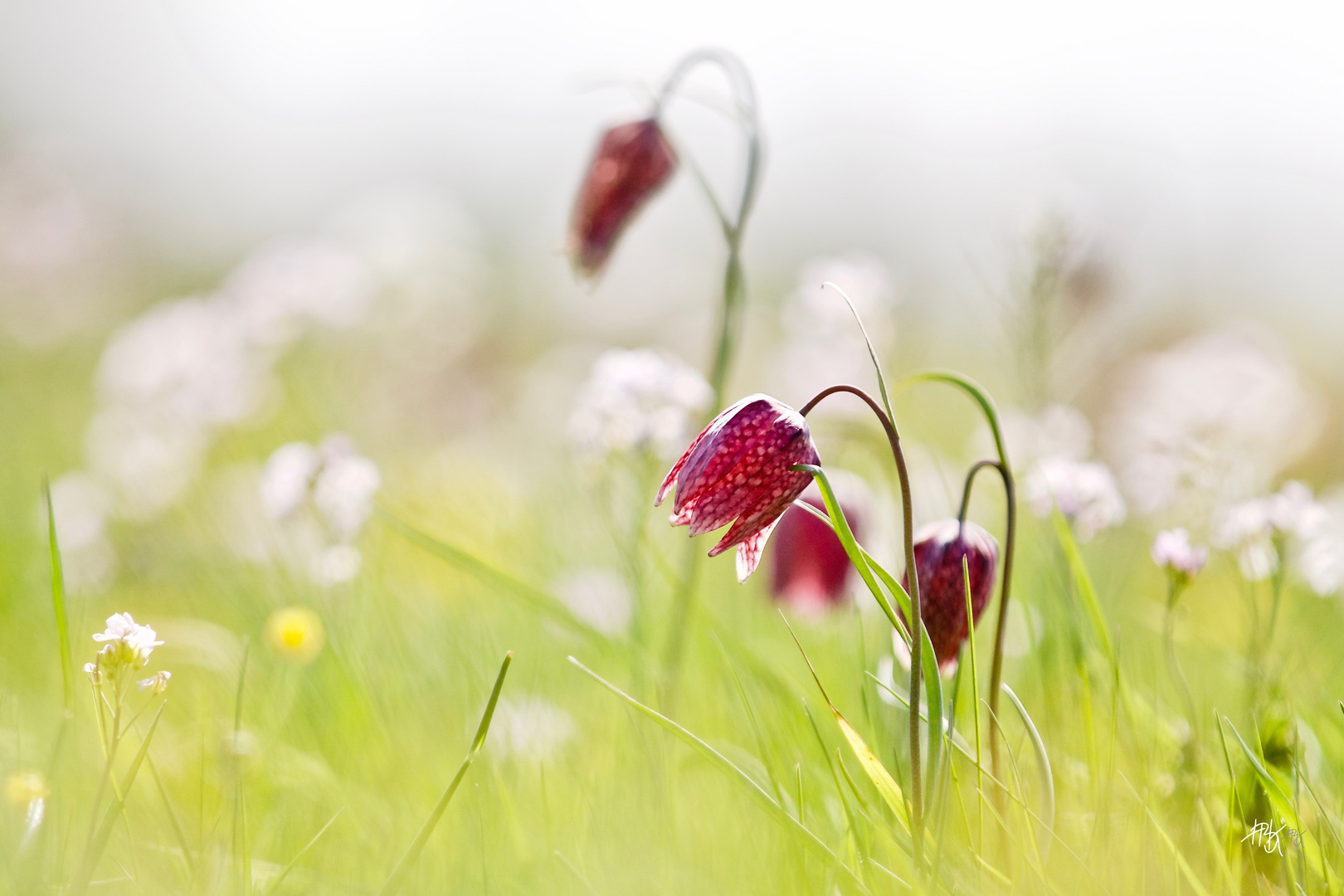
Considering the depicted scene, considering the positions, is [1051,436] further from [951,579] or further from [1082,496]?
[951,579]

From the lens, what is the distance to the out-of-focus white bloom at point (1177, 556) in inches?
45.1

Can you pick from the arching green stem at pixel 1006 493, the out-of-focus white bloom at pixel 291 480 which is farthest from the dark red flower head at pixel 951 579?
the out-of-focus white bloom at pixel 291 480

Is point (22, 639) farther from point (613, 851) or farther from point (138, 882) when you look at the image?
point (613, 851)

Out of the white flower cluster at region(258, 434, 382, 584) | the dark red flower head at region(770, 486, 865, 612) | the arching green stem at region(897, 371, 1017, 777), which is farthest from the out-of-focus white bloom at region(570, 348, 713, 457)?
the arching green stem at region(897, 371, 1017, 777)

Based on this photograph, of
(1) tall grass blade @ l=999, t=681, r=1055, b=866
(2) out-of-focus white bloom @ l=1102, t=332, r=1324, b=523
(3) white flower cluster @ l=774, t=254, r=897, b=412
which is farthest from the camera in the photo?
(3) white flower cluster @ l=774, t=254, r=897, b=412

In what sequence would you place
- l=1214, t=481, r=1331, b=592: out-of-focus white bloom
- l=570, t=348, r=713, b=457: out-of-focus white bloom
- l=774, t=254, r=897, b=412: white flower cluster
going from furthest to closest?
l=774, t=254, r=897, b=412: white flower cluster, l=570, t=348, r=713, b=457: out-of-focus white bloom, l=1214, t=481, r=1331, b=592: out-of-focus white bloom

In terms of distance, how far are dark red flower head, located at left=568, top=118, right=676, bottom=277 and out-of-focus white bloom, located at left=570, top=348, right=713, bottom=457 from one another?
0.17 m

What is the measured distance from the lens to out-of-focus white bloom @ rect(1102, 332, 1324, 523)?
1840 mm

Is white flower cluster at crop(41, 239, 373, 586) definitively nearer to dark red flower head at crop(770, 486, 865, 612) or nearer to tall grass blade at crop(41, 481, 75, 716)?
dark red flower head at crop(770, 486, 865, 612)

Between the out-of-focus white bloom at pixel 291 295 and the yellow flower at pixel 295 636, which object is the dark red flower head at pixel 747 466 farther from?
the out-of-focus white bloom at pixel 291 295

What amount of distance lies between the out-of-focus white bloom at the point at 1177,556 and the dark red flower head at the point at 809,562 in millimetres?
596

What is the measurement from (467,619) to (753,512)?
1425 mm

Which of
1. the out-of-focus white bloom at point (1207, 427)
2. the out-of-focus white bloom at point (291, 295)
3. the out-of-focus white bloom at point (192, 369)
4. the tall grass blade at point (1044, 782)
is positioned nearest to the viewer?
the tall grass blade at point (1044, 782)

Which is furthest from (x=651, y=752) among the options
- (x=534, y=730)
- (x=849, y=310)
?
(x=849, y=310)
